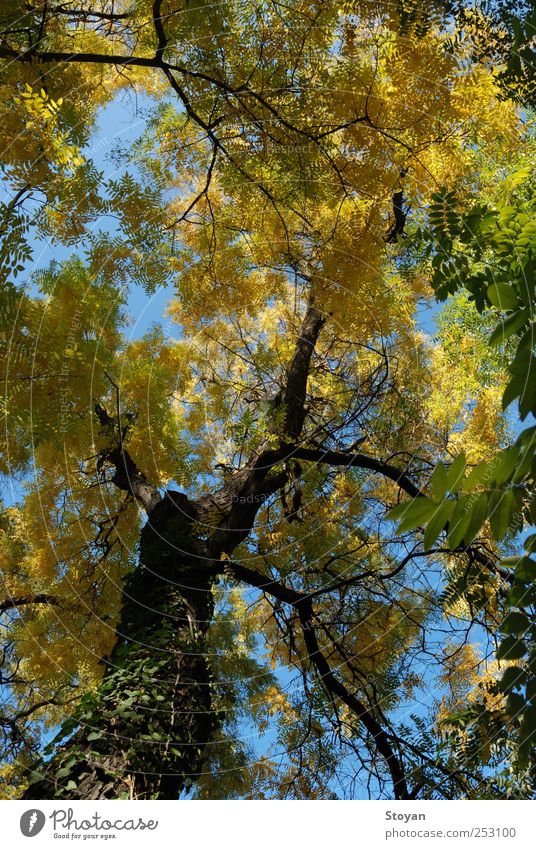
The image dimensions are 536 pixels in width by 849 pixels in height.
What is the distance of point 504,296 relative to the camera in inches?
81.6

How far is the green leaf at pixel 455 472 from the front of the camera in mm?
1569

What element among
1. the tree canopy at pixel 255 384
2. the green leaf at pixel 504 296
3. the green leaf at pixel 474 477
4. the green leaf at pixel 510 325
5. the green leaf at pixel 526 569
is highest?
the tree canopy at pixel 255 384

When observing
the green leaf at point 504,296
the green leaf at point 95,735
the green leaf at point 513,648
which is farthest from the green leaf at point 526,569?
the green leaf at point 95,735

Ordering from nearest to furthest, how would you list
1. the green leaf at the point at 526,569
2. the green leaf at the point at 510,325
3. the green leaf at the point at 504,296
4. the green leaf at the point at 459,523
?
the green leaf at the point at 459,523 → the green leaf at the point at 526,569 → the green leaf at the point at 510,325 → the green leaf at the point at 504,296

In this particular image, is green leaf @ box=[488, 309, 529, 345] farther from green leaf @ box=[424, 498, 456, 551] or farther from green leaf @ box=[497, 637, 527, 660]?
green leaf @ box=[497, 637, 527, 660]

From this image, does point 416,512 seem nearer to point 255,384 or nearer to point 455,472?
point 455,472

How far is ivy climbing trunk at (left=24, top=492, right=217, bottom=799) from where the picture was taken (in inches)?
142

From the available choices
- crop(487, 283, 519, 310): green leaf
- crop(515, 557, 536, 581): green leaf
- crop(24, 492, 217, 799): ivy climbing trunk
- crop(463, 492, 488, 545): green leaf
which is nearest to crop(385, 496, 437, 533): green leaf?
crop(463, 492, 488, 545): green leaf

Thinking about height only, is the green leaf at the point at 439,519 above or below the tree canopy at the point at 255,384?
below

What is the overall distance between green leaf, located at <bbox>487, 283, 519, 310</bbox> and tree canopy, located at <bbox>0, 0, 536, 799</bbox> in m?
0.01

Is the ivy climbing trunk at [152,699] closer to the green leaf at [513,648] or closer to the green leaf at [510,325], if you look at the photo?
the green leaf at [513,648]

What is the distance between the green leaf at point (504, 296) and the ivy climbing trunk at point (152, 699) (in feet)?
9.81

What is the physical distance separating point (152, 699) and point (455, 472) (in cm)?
310

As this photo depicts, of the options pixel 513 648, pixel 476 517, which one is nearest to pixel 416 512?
pixel 476 517
